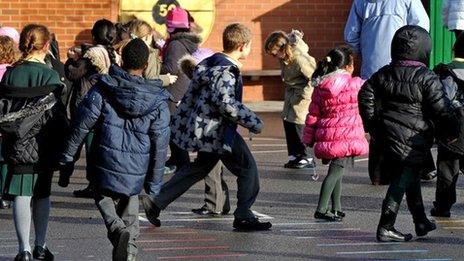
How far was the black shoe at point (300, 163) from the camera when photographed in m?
15.2

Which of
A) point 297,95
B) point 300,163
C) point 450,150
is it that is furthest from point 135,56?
point 297,95

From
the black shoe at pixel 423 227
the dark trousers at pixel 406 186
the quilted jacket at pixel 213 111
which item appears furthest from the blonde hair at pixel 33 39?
the black shoe at pixel 423 227

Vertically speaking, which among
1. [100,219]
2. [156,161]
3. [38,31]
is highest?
[38,31]

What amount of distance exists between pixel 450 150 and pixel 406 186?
1.36 metres

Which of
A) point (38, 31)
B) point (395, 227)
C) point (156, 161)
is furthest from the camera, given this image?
point (395, 227)

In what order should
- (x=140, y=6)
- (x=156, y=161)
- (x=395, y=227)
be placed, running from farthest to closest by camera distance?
(x=140, y=6)
(x=395, y=227)
(x=156, y=161)

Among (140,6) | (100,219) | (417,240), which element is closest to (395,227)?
(417,240)

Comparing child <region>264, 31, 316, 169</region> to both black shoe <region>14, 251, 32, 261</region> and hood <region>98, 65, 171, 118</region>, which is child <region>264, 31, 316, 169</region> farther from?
black shoe <region>14, 251, 32, 261</region>

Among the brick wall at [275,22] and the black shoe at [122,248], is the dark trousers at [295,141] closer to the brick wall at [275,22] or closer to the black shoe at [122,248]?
the black shoe at [122,248]

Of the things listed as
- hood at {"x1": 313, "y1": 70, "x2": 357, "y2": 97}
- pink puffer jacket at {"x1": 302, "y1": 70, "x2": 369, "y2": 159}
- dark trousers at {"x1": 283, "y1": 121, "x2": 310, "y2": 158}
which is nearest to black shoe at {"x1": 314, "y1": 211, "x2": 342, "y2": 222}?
pink puffer jacket at {"x1": 302, "y1": 70, "x2": 369, "y2": 159}

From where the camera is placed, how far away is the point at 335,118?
1160 cm

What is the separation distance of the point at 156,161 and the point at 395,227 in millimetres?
2524

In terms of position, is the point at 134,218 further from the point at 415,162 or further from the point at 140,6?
the point at 140,6

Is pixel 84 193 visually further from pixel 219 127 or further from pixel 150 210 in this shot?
pixel 219 127
